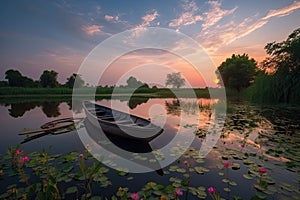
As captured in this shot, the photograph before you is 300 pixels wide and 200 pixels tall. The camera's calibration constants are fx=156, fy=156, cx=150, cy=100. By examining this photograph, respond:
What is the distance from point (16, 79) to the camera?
48.4 m

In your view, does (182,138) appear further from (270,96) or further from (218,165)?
(270,96)

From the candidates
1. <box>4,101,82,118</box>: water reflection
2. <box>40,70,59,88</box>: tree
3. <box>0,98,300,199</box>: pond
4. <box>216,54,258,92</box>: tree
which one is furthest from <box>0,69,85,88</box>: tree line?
<box>0,98,300,199</box>: pond

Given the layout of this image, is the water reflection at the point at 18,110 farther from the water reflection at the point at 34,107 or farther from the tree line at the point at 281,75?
the tree line at the point at 281,75

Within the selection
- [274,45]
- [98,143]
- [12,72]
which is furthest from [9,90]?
[274,45]

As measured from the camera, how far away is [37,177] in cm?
322

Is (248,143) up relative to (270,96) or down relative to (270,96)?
down

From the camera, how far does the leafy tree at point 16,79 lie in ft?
158

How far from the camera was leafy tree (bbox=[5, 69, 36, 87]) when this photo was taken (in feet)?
158

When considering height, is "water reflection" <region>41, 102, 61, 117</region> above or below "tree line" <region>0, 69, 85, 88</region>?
below

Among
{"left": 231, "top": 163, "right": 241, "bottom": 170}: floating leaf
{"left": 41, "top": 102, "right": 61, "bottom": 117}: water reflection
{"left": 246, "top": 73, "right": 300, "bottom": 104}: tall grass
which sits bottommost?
{"left": 231, "top": 163, "right": 241, "bottom": 170}: floating leaf

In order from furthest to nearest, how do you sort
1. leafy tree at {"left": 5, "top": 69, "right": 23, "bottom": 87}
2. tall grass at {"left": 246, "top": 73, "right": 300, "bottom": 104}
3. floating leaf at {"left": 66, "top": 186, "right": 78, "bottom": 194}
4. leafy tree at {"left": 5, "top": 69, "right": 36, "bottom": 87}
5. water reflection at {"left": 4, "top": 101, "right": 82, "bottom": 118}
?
leafy tree at {"left": 5, "top": 69, "right": 36, "bottom": 87}
leafy tree at {"left": 5, "top": 69, "right": 23, "bottom": 87}
tall grass at {"left": 246, "top": 73, "right": 300, "bottom": 104}
water reflection at {"left": 4, "top": 101, "right": 82, "bottom": 118}
floating leaf at {"left": 66, "top": 186, "right": 78, "bottom": 194}

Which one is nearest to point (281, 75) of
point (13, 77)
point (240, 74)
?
point (240, 74)

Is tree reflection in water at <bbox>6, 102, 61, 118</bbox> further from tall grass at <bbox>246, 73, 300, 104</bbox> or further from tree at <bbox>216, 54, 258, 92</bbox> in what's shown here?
tree at <bbox>216, 54, 258, 92</bbox>

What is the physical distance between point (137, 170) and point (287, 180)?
121 inches
